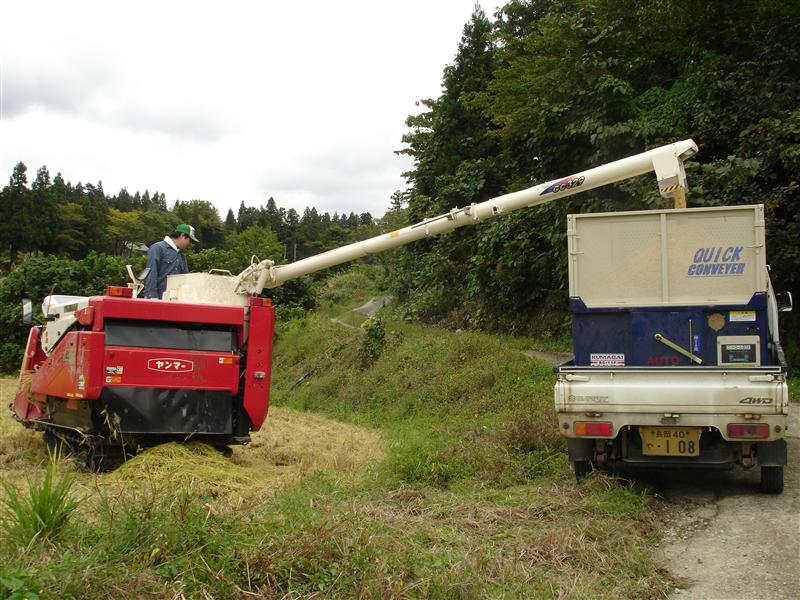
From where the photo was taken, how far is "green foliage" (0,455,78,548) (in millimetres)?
4234

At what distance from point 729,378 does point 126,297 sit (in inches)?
253

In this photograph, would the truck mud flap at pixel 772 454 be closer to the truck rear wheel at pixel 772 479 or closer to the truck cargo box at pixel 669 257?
the truck rear wheel at pixel 772 479

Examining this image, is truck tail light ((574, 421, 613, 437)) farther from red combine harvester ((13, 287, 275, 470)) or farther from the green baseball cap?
the green baseball cap

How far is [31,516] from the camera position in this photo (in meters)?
4.30

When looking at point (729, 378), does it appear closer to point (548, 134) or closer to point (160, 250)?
point (160, 250)

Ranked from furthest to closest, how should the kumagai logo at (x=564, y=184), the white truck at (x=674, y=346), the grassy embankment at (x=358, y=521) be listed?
the kumagai logo at (x=564, y=184), the white truck at (x=674, y=346), the grassy embankment at (x=358, y=521)

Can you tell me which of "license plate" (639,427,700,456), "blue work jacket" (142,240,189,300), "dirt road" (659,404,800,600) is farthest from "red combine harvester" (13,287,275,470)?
"dirt road" (659,404,800,600)

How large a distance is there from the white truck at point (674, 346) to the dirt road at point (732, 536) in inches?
15.3

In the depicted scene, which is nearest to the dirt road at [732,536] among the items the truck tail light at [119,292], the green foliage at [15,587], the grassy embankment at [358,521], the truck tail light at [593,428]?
the grassy embankment at [358,521]

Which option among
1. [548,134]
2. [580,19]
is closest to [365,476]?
[548,134]

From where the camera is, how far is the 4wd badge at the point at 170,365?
844 cm

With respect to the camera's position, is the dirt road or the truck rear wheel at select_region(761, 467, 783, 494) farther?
the truck rear wheel at select_region(761, 467, 783, 494)

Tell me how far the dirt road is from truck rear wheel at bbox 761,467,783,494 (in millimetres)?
72

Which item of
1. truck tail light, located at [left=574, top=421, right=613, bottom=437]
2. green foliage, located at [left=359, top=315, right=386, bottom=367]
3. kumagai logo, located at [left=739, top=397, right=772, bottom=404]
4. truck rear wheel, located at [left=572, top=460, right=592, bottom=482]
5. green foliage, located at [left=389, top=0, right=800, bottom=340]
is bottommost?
truck rear wheel, located at [left=572, top=460, right=592, bottom=482]
